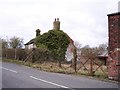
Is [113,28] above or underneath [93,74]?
above

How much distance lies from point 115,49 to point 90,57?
4.19 metres

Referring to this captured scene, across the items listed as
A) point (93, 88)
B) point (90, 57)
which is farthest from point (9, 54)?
point (93, 88)

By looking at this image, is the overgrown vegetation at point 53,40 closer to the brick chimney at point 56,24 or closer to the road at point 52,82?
the brick chimney at point 56,24

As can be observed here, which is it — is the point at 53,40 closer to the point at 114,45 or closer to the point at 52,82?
the point at 114,45

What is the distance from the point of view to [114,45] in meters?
20.7

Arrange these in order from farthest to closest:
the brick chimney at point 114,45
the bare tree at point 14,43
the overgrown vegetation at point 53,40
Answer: the bare tree at point 14,43 → the overgrown vegetation at point 53,40 → the brick chimney at point 114,45

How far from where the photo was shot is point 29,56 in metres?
40.0

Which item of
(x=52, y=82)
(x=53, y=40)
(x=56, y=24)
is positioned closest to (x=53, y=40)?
(x=53, y=40)

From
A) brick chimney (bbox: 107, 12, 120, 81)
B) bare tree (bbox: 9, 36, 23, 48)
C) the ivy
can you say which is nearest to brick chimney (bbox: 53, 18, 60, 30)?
the ivy

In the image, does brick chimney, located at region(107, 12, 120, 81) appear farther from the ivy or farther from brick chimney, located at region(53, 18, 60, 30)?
brick chimney, located at region(53, 18, 60, 30)

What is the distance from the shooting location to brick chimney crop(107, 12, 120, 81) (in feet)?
65.6

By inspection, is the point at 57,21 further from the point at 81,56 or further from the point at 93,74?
the point at 93,74

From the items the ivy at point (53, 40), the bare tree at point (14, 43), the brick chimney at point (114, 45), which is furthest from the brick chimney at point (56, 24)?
the brick chimney at point (114, 45)

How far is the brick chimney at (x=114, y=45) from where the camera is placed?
20.0 metres
